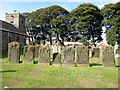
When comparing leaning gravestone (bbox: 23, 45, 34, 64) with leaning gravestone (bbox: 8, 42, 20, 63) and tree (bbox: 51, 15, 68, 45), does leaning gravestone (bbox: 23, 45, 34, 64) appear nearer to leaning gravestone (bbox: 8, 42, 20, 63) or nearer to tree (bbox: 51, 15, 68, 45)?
leaning gravestone (bbox: 8, 42, 20, 63)

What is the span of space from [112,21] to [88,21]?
4496 mm

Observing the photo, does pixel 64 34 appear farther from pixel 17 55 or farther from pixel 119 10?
pixel 17 55

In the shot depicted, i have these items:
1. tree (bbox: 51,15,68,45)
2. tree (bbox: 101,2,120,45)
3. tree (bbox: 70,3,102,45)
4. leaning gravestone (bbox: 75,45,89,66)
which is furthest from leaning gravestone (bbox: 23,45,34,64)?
tree (bbox: 51,15,68,45)

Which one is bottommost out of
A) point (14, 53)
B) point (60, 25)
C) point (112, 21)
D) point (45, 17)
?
point (14, 53)

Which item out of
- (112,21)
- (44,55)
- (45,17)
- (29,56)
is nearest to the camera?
(44,55)

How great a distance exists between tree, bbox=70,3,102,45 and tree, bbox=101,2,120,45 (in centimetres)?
174

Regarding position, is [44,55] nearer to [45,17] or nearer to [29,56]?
[29,56]

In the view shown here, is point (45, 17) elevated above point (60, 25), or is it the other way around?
point (45, 17)

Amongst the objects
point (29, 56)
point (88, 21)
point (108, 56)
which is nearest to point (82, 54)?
point (108, 56)

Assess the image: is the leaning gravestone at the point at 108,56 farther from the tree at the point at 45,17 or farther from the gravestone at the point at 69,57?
the tree at the point at 45,17

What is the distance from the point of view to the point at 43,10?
1085 inches

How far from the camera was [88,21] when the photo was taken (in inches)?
914

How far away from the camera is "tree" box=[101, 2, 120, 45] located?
1983cm

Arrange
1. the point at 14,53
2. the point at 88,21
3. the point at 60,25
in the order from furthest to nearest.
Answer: the point at 60,25 → the point at 88,21 → the point at 14,53
